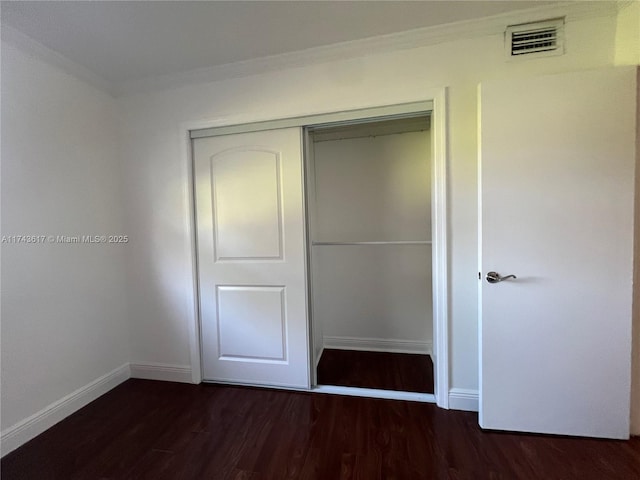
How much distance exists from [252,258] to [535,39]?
90.7 inches

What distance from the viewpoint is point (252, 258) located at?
6.89 feet

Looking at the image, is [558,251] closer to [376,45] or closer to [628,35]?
[628,35]

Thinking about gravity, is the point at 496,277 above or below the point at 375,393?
above

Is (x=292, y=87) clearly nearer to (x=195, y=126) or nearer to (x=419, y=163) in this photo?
(x=195, y=126)

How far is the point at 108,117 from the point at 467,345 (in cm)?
319

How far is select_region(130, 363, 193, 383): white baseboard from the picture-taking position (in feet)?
7.31

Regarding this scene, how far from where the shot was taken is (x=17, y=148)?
161 cm

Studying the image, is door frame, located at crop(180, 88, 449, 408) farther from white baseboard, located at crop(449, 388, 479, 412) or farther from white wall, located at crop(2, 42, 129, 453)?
white wall, located at crop(2, 42, 129, 453)

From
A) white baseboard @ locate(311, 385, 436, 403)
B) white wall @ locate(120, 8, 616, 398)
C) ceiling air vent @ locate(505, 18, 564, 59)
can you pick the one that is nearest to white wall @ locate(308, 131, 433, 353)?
white baseboard @ locate(311, 385, 436, 403)

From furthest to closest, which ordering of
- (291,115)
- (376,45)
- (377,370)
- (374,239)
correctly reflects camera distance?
(374,239), (377,370), (291,115), (376,45)

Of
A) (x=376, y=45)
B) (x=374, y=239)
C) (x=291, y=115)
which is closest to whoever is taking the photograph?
(x=376, y=45)

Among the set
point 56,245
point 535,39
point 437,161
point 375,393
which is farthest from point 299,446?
point 535,39

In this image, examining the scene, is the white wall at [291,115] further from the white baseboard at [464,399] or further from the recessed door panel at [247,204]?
the recessed door panel at [247,204]

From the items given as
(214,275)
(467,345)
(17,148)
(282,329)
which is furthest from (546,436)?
(17,148)
